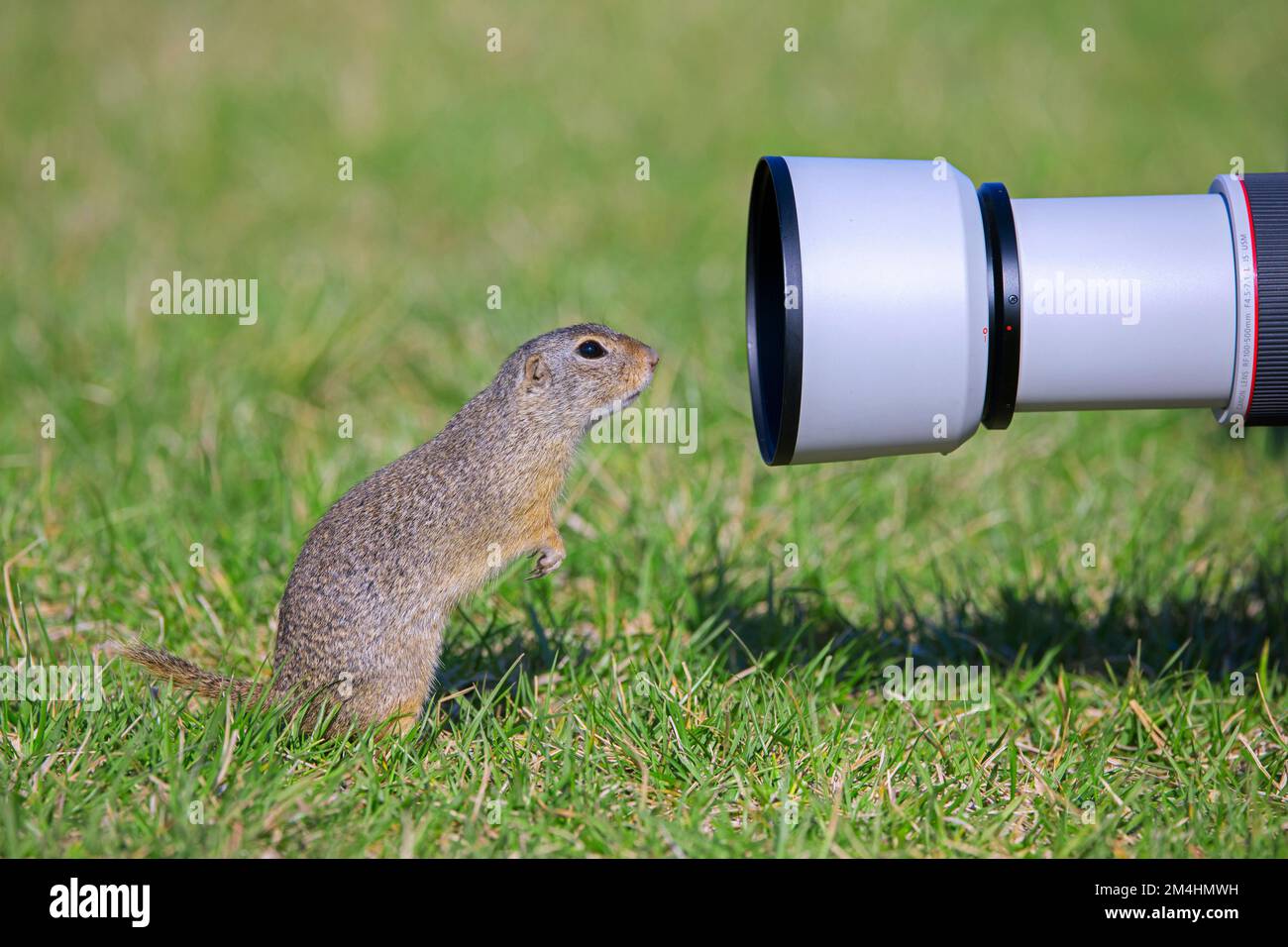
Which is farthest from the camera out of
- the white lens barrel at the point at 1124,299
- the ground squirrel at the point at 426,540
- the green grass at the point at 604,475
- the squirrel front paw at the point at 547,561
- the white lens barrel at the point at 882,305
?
the squirrel front paw at the point at 547,561

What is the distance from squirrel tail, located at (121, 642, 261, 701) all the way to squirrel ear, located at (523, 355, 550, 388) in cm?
130

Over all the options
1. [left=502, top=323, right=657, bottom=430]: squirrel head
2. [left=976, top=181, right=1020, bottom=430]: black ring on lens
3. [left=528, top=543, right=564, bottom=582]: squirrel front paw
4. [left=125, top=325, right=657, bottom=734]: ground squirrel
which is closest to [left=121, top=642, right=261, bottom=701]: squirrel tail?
[left=125, top=325, right=657, bottom=734]: ground squirrel

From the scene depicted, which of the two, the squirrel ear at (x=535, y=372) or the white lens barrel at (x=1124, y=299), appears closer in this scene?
the white lens barrel at (x=1124, y=299)

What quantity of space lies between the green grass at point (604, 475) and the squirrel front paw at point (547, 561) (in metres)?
0.41

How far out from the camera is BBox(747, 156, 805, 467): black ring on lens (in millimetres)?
3471

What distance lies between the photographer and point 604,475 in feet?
19.7

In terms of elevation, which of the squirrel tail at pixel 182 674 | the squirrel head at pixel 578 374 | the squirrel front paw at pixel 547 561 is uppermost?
the squirrel head at pixel 578 374

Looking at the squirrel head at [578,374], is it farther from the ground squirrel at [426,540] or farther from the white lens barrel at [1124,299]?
the white lens barrel at [1124,299]

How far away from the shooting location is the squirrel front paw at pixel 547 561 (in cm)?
411

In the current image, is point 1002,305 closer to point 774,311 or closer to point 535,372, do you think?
point 774,311

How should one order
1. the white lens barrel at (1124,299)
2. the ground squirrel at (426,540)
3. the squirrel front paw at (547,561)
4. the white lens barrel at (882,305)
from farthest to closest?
the squirrel front paw at (547,561), the ground squirrel at (426,540), the white lens barrel at (1124,299), the white lens barrel at (882,305)


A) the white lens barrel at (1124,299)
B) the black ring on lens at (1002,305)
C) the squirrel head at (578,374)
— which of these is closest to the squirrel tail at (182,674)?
the squirrel head at (578,374)

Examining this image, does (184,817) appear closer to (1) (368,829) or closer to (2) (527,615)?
(1) (368,829)

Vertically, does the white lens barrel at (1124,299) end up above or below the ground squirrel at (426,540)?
above
